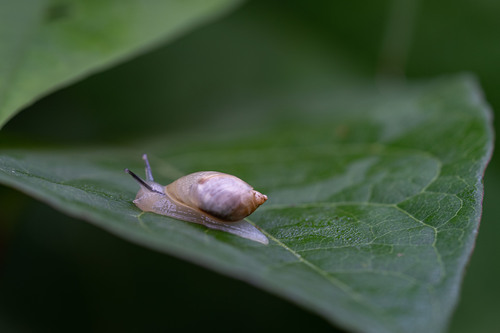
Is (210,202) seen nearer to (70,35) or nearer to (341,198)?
(341,198)

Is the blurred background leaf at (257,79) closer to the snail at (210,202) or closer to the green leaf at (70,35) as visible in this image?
the green leaf at (70,35)

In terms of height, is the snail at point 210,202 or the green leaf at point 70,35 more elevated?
the green leaf at point 70,35

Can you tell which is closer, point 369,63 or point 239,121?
point 239,121

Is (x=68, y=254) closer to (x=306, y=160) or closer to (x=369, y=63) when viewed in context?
(x=306, y=160)

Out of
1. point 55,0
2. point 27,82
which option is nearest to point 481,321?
point 27,82

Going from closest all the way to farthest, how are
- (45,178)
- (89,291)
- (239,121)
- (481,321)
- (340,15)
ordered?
(45,178), (89,291), (481,321), (239,121), (340,15)

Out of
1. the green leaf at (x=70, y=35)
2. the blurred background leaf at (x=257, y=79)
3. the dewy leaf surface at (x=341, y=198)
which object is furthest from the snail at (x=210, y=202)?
the blurred background leaf at (x=257, y=79)
